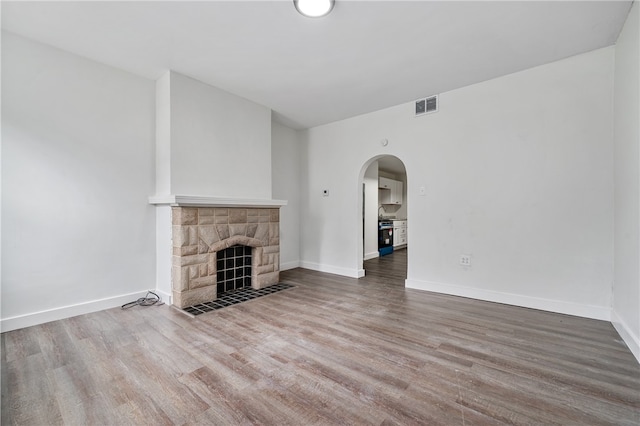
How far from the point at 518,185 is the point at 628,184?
0.92 m

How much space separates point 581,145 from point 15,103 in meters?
5.44

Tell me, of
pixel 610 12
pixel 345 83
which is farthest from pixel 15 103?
pixel 610 12

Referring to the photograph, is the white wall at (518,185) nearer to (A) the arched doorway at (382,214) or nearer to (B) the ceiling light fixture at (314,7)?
(A) the arched doorway at (382,214)

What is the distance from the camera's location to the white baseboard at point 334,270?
454cm

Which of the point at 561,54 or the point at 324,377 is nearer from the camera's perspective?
the point at 324,377

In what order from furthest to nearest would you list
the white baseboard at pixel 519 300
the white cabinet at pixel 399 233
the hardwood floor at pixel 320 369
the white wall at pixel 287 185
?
the white cabinet at pixel 399 233 < the white wall at pixel 287 185 < the white baseboard at pixel 519 300 < the hardwood floor at pixel 320 369

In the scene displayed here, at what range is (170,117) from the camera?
3160 mm

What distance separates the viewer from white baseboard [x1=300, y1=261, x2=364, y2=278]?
4.54m

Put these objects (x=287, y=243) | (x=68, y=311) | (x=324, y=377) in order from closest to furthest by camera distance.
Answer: (x=324, y=377), (x=68, y=311), (x=287, y=243)

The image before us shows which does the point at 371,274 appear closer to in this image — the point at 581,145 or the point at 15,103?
the point at 581,145

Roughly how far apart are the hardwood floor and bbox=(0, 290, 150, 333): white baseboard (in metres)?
0.09

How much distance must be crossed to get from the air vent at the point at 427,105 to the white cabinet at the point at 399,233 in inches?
165

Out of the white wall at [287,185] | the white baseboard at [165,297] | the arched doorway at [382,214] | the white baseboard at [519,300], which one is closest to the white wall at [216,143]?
the white wall at [287,185]

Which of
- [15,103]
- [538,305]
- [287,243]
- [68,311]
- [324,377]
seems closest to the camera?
[324,377]
